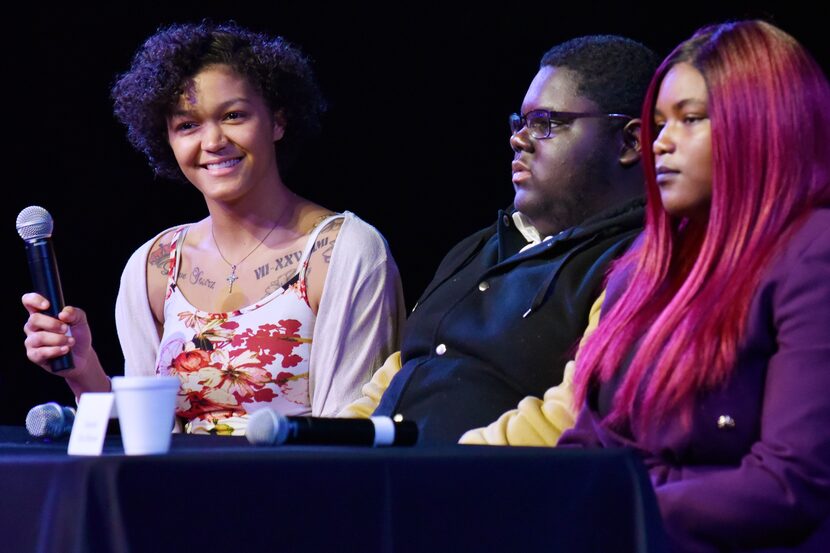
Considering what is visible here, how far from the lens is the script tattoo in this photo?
9.02 feet

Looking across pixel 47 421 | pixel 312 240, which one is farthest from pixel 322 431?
pixel 312 240

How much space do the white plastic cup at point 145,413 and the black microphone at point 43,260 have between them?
76 centimetres

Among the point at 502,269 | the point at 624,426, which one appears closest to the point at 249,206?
the point at 502,269

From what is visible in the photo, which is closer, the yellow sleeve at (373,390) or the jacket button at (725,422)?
the jacket button at (725,422)

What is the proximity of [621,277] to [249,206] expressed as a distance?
122 centimetres

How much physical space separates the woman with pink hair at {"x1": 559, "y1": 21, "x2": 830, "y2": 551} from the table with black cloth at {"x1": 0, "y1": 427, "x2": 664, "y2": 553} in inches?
6.7

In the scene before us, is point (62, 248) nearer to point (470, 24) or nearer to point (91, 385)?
point (91, 385)

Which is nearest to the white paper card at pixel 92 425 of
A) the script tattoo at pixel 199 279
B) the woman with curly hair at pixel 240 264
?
the woman with curly hair at pixel 240 264

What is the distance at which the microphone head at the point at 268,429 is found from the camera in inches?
53.0

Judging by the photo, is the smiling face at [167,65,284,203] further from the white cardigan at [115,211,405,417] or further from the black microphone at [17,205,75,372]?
the black microphone at [17,205,75,372]

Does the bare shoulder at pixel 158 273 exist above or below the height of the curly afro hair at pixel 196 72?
below

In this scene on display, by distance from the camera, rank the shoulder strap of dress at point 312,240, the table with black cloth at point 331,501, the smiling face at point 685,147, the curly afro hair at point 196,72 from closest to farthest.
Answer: the table with black cloth at point 331,501, the smiling face at point 685,147, the shoulder strap of dress at point 312,240, the curly afro hair at point 196,72

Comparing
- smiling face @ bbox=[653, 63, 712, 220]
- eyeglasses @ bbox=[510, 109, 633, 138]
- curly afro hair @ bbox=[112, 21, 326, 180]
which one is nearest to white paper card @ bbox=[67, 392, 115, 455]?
smiling face @ bbox=[653, 63, 712, 220]

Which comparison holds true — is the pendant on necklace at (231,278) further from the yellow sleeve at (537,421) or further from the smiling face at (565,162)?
the yellow sleeve at (537,421)
